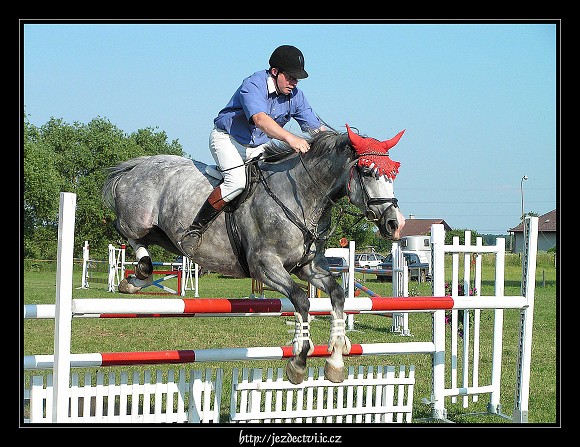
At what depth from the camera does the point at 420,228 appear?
8794cm

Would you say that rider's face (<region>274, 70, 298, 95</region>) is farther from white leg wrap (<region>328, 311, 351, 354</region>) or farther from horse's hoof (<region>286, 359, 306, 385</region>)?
horse's hoof (<region>286, 359, 306, 385</region>)

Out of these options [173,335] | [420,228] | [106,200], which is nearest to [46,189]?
[173,335]

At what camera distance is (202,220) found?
→ 17.1 ft

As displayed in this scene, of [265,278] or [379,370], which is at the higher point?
[265,278]

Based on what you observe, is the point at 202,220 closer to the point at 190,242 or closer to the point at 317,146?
the point at 190,242

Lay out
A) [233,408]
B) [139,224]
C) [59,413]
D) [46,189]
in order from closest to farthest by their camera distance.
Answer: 1. [59,413]
2. [233,408]
3. [139,224]
4. [46,189]

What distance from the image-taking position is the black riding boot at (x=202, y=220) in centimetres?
515

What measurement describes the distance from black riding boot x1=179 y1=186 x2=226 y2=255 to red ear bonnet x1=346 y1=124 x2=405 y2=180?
41.7 inches

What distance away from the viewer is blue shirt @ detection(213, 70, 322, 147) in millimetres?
5090

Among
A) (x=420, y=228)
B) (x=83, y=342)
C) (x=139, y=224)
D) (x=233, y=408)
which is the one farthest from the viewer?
(x=420, y=228)

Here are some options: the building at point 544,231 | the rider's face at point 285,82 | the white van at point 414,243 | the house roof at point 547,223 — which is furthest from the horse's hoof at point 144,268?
the house roof at point 547,223
